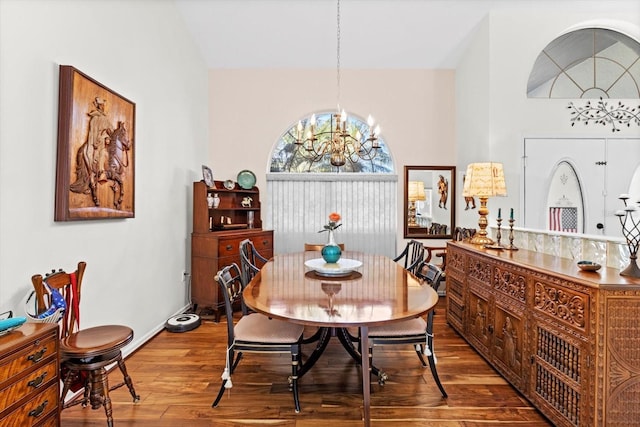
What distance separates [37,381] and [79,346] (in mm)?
354

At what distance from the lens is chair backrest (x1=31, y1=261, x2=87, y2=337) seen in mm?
1824

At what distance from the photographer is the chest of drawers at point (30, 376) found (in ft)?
4.41

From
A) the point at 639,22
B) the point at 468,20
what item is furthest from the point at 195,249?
the point at 639,22

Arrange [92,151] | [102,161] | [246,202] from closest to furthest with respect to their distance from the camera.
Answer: [92,151], [102,161], [246,202]

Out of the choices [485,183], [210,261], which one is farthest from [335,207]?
[485,183]

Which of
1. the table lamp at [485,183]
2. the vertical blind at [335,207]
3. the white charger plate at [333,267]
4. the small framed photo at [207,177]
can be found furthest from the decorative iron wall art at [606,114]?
the small framed photo at [207,177]

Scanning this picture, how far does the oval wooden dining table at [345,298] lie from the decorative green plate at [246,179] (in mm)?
2238

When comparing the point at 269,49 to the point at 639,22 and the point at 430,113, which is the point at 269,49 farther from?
the point at 639,22

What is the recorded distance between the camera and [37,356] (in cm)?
149

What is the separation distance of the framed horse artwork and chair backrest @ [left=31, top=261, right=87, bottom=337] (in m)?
0.38

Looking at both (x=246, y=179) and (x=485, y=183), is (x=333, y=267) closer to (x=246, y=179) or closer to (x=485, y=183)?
(x=485, y=183)

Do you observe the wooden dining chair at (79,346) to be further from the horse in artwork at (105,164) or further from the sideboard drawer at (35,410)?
the horse in artwork at (105,164)

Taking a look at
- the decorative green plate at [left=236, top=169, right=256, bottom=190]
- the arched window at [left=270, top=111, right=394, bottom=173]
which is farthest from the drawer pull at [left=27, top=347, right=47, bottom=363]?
the arched window at [left=270, top=111, right=394, bottom=173]

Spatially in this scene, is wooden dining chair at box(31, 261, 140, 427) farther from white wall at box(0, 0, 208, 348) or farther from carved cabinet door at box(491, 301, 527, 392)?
carved cabinet door at box(491, 301, 527, 392)
